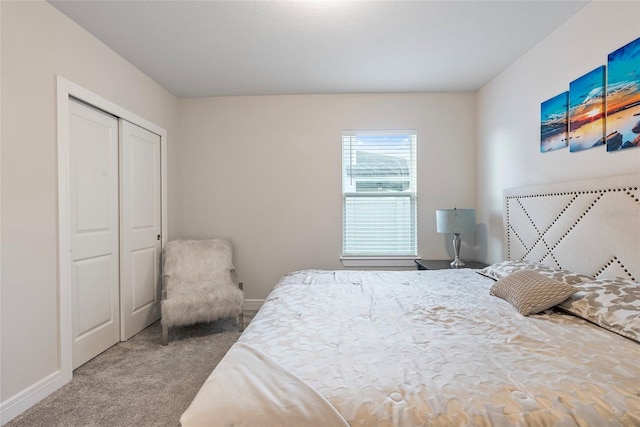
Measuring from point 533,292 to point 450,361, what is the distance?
919 millimetres

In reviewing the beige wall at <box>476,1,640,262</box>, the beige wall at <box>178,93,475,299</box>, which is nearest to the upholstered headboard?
the beige wall at <box>476,1,640,262</box>

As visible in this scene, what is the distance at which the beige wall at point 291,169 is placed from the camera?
12.5 feet

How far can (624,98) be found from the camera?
6.20ft

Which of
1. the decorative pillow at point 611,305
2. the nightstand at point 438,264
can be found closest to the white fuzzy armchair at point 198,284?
the nightstand at point 438,264

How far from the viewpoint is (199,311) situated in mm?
2920

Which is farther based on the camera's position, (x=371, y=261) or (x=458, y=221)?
(x=371, y=261)

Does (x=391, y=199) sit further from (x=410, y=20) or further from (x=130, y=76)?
(x=130, y=76)

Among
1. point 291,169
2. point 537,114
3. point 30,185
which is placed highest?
point 537,114

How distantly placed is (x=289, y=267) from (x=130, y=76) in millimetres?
2543

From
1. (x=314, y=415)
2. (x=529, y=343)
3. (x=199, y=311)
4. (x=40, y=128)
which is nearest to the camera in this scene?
(x=314, y=415)

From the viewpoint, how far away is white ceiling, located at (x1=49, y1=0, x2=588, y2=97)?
86.4 inches

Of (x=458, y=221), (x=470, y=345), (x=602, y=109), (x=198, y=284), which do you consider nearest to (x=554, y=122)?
(x=602, y=109)

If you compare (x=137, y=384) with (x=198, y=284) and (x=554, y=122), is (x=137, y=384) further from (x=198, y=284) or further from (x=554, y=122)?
(x=554, y=122)

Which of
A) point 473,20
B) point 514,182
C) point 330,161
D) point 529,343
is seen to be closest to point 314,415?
point 529,343
